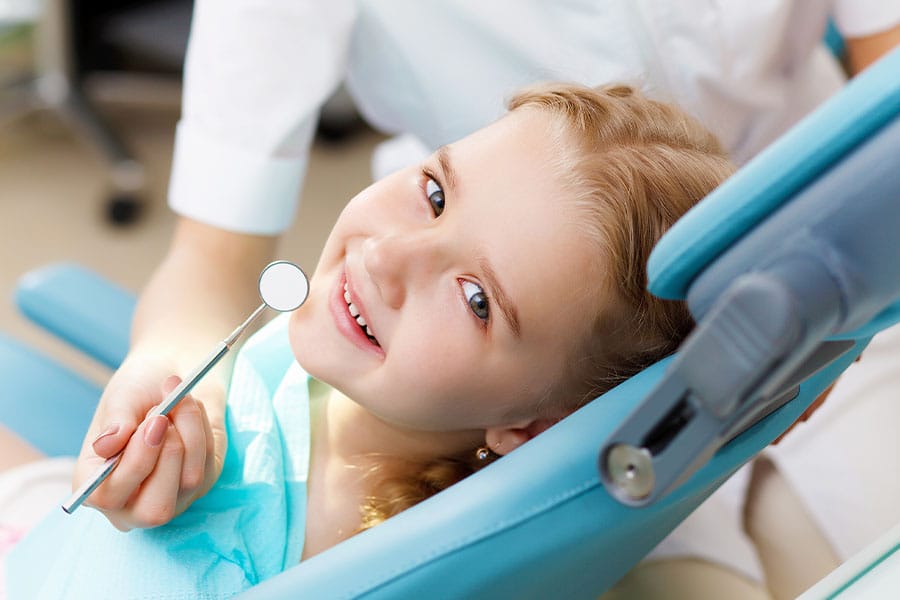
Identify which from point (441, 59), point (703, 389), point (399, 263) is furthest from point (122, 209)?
point (703, 389)

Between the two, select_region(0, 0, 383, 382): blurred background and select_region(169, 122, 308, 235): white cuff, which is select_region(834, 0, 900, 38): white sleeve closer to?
select_region(169, 122, 308, 235): white cuff

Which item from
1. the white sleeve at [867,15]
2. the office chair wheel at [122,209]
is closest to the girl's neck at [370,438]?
the white sleeve at [867,15]

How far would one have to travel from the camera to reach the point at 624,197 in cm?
68

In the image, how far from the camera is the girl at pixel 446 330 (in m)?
0.67

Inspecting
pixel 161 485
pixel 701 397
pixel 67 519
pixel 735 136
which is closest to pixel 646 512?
pixel 701 397

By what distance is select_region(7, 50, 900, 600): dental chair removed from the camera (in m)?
0.44

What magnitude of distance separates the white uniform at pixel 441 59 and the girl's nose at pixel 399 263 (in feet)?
0.97

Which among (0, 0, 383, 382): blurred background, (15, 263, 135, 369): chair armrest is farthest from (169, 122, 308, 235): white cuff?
(0, 0, 383, 382): blurred background

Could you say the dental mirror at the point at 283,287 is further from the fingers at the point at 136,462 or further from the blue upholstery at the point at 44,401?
the blue upholstery at the point at 44,401

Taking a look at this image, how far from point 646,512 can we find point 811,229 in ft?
0.68

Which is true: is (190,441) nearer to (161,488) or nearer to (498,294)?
(161,488)

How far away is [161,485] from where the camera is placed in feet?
2.13

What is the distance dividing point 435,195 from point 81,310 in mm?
460

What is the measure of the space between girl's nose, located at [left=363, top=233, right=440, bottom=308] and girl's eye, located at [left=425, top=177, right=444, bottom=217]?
0.11 feet
